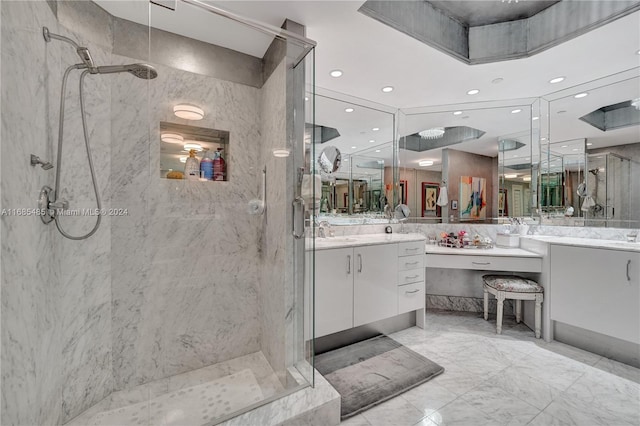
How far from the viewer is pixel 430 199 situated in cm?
314

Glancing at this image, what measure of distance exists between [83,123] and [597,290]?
148 inches

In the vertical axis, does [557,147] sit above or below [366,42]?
below

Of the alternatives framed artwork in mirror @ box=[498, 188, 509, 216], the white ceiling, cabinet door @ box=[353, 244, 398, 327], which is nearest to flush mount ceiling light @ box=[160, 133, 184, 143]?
the white ceiling

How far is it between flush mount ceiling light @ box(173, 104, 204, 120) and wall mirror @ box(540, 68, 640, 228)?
3.46 meters

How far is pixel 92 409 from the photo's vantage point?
1.45m

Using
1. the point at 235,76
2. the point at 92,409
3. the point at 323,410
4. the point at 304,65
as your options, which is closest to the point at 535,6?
the point at 304,65

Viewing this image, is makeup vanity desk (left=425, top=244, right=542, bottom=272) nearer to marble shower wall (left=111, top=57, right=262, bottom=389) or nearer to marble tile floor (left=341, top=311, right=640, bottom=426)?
marble tile floor (left=341, top=311, right=640, bottom=426)

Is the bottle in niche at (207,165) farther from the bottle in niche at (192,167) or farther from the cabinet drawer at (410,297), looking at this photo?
the cabinet drawer at (410,297)

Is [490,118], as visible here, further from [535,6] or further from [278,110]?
[278,110]

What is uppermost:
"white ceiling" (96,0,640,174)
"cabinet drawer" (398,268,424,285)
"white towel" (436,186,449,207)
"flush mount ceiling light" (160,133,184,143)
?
"white ceiling" (96,0,640,174)

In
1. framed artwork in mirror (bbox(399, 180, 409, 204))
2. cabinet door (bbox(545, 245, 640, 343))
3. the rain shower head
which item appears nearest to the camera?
the rain shower head

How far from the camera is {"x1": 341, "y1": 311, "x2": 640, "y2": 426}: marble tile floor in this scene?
1.47m

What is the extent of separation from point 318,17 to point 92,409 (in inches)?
106

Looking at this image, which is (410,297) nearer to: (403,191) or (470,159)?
(403,191)
